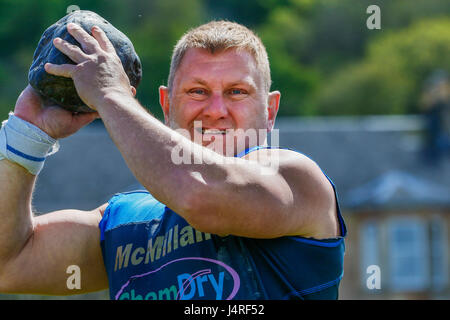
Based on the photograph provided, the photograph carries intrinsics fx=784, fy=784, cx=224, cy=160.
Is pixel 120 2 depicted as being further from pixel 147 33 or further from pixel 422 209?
pixel 422 209

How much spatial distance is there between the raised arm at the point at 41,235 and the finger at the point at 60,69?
1.25 ft

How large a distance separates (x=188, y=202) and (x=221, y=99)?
32.2 inches

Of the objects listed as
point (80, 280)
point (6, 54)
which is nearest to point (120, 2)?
point (6, 54)

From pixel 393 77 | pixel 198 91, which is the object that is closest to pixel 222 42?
pixel 198 91

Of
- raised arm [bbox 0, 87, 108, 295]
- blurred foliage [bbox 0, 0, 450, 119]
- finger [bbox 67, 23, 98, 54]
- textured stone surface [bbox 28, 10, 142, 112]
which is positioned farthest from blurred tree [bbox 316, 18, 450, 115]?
finger [bbox 67, 23, 98, 54]

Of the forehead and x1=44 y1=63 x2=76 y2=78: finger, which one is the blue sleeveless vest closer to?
the forehead

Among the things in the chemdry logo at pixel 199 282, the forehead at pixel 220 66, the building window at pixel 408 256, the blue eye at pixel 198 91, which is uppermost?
the forehead at pixel 220 66

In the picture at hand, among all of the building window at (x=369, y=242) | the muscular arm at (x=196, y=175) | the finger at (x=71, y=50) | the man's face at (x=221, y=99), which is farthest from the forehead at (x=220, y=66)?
the building window at (x=369, y=242)

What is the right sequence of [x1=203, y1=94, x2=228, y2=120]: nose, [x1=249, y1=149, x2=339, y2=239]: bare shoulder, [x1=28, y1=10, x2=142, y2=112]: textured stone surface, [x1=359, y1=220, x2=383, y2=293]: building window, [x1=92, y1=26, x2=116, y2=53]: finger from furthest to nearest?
[x1=359, y1=220, x2=383, y2=293]: building window → [x1=203, y1=94, x2=228, y2=120]: nose → [x1=28, y1=10, x2=142, y2=112]: textured stone surface → [x1=92, y1=26, x2=116, y2=53]: finger → [x1=249, y1=149, x2=339, y2=239]: bare shoulder

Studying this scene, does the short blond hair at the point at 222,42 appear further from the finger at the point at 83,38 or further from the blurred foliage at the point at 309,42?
the blurred foliage at the point at 309,42

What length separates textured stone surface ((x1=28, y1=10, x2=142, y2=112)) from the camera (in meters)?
3.70

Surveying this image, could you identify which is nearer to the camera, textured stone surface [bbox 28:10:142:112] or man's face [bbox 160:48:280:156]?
textured stone surface [bbox 28:10:142:112]

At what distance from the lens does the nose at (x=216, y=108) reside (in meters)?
3.81
